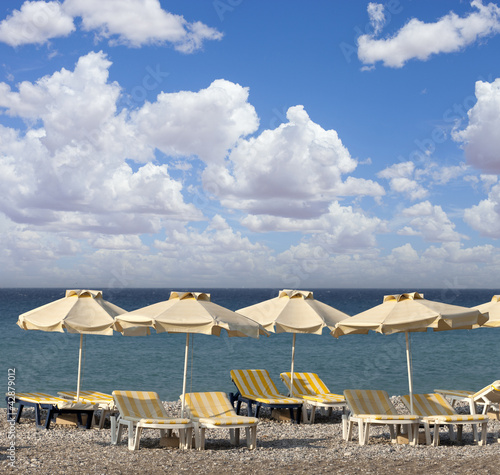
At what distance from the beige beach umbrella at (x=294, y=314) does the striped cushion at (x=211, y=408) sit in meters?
1.84

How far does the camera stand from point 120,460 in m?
7.08

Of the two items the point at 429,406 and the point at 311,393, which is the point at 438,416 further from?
the point at 311,393

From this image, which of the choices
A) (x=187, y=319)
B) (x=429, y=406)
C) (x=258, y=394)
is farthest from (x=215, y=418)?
(x=429, y=406)

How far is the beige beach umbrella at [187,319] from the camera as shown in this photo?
Result: 311 inches

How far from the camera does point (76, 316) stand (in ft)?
31.0

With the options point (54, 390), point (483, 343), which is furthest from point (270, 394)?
point (483, 343)

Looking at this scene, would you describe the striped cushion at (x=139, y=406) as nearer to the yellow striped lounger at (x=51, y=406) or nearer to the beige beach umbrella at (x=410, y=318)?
the yellow striped lounger at (x=51, y=406)

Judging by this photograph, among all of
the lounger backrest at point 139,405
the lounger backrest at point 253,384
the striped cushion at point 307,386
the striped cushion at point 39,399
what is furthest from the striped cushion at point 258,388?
the striped cushion at point 39,399

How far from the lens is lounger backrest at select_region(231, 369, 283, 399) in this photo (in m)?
10.8

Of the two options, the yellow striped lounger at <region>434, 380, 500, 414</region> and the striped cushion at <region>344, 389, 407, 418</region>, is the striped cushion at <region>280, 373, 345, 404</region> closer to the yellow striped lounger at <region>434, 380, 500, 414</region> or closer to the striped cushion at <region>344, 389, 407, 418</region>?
the striped cushion at <region>344, 389, 407, 418</region>

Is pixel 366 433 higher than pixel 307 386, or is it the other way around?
pixel 307 386

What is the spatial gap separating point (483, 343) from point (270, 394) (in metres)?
26.6

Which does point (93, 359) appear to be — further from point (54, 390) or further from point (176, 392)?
point (176, 392)

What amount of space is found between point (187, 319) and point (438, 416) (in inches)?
146
